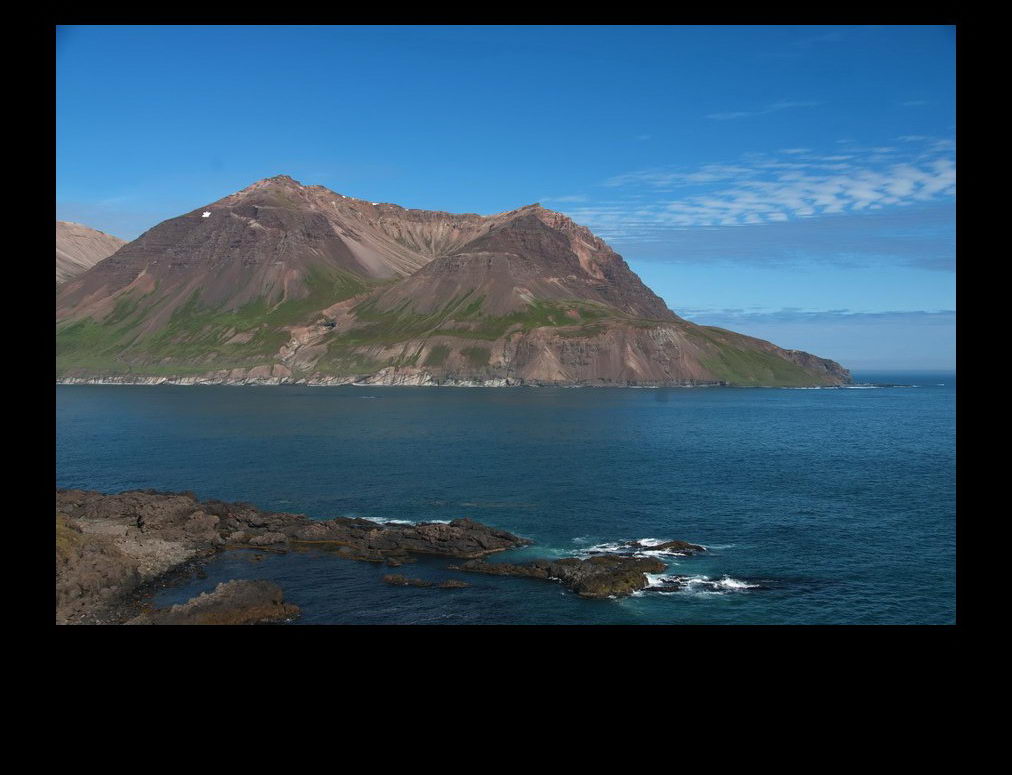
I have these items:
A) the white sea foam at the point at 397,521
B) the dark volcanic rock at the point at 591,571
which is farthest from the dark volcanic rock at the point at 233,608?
the white sea foam at the point at 397,521

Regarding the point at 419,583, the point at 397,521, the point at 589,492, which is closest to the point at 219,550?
the point at 397,521

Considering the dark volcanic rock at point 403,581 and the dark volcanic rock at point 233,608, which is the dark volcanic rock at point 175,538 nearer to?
the dark volcanic rock at point 233,608

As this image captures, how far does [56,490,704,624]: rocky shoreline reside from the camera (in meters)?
40.4

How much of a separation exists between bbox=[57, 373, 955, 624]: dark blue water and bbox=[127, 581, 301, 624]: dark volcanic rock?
1.60m

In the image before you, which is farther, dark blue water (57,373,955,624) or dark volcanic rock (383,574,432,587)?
dark volcanic rock (383,574,432,587)

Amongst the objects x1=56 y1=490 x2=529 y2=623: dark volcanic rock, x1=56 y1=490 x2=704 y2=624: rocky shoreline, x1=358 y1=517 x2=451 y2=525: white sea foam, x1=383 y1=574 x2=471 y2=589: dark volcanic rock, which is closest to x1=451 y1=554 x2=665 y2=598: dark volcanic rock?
x1=56 y1=490 x2=704 y2=624: rocky shoreline

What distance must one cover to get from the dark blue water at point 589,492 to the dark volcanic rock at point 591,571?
124 cm

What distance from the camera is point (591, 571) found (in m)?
46.1

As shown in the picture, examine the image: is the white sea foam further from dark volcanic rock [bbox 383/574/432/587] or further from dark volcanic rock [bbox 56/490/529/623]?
dark volcanic rock [bbox 383/574/432/587]

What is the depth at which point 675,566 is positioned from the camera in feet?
162

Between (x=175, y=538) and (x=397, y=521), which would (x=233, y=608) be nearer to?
(x=175, y=538)
